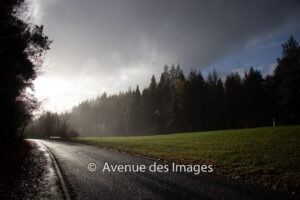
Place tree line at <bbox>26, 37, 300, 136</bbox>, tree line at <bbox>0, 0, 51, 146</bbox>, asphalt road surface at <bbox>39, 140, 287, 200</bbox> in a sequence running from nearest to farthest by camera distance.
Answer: asphalt road surface at <bbox>39, 140, 287, 200</bbox> < tree line at <bbox>0, 0, 51, 146</bbox> < tree line at <bbox>26, 37, 300, 136</bbox>

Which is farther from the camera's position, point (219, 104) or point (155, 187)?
point (219, 104)

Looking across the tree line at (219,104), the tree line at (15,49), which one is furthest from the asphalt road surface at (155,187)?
the tree line at (219,104)

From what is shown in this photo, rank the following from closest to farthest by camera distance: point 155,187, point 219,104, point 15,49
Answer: point 155,187 → point 15,49 → point 219,104

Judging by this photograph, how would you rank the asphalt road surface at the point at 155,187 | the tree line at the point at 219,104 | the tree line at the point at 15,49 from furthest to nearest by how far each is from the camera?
the tree line at the point at 219,104, the tree line at the point at 15,49, the asphalt road surface at the point at 155,187

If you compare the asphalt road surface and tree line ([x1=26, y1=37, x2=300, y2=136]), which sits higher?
tree line ([x1=26, y1=37, x2=300, y2=136])

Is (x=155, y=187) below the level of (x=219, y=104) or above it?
below

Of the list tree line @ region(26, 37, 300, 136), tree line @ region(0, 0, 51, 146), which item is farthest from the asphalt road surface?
tree line @ region(26, 37, 300, 136)

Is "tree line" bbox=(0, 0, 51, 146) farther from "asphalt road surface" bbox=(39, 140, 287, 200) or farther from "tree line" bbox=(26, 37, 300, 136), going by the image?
"tree line" bbox=(26, 37, 300, 136)

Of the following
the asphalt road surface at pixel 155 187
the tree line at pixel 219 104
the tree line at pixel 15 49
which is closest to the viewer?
the asphalt road surface at pixel 155 187

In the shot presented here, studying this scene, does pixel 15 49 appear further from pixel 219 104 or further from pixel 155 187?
pixel 219 104

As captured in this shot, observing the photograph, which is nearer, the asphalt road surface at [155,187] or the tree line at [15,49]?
the asphalt road surface at [155,187]

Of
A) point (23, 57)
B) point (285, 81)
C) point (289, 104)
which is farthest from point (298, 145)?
point (289, 104)

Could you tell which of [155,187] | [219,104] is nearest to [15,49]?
[155,187]

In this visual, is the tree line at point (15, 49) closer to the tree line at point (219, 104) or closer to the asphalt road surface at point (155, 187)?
the asphalt road surface at point (155, 187)
